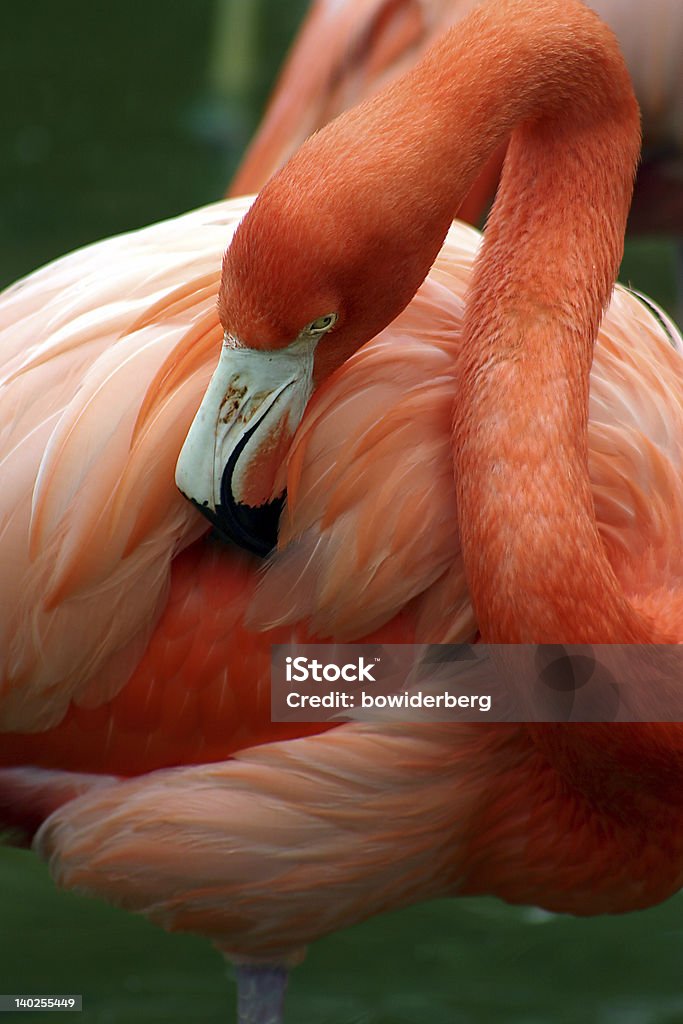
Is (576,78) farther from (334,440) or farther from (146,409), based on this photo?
(146,409)

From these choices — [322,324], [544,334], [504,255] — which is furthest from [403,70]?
[322,324]

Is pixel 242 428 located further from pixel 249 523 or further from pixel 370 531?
pixel 370 531

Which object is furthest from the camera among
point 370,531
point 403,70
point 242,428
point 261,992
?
point 403,70

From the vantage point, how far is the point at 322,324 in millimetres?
1884

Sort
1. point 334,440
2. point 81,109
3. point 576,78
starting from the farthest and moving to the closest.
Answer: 1. point 81,109
2. point 334,440
3. point 576,78

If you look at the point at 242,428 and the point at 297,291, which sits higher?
the point at 297,291

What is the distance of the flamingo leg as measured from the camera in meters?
2.58

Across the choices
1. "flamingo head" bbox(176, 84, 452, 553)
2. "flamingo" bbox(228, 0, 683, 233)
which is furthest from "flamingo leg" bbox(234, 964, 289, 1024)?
"flamingo" bbox(228, 0, 683, 233)

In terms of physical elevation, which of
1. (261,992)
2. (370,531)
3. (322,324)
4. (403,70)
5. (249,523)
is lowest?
(261,992)

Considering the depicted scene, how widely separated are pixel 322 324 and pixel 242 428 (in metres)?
0.17

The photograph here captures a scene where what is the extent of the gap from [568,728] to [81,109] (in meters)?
4.92

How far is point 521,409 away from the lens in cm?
203

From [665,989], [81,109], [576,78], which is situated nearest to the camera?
[576,78]

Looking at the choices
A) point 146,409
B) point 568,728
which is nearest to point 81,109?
point 146,409
